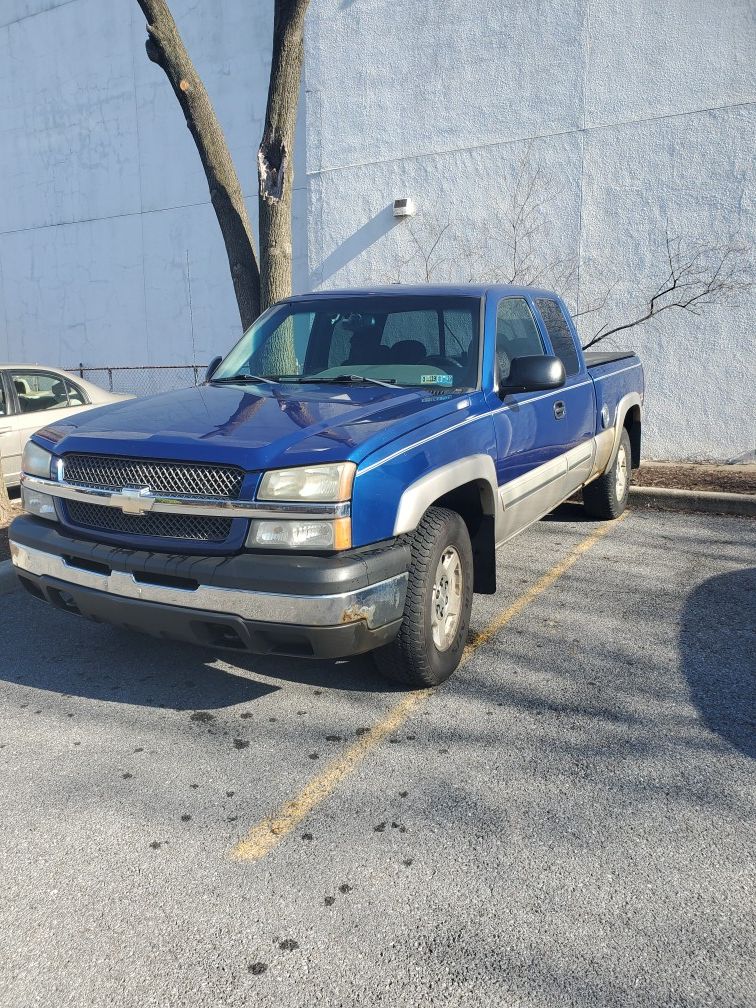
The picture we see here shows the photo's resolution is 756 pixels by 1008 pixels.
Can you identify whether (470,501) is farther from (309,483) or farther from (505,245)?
(505,245)

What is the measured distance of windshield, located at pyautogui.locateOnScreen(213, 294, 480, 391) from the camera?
4473 mm

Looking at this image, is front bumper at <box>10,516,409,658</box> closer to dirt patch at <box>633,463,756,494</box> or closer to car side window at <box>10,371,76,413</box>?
car side window at <box>10,371,76,413</box>

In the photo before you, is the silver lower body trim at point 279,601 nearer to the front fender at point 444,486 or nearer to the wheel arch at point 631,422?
the front fender at point 444,486

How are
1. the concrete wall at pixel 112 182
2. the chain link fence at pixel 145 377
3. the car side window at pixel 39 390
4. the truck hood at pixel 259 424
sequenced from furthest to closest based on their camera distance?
1. the chain link fence at pixel 145 377
2. the concrete wall at pixel 112 182
3. the car side window at pixel 39 390
4. the truck hood at pixel 259 424

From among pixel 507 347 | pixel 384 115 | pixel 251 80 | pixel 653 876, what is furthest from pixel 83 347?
pixel 653 876

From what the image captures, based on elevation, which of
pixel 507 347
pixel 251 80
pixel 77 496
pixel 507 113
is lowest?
pixel 77 496

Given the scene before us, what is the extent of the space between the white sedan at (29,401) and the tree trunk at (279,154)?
215 centimetres

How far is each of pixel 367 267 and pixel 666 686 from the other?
8.58 m

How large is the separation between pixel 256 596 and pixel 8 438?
5.50 meters

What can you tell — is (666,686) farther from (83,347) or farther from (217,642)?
(83,347)

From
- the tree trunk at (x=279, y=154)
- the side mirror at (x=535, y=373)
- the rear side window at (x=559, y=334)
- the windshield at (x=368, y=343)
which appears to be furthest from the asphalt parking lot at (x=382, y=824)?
the tree trunk at (x=279, y=154)

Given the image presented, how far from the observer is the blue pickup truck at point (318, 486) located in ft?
10.8

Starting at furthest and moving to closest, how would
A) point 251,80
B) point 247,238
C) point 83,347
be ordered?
1. point 83,347
2. point 251,80
3. point 247,238

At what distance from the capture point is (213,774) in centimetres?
331
